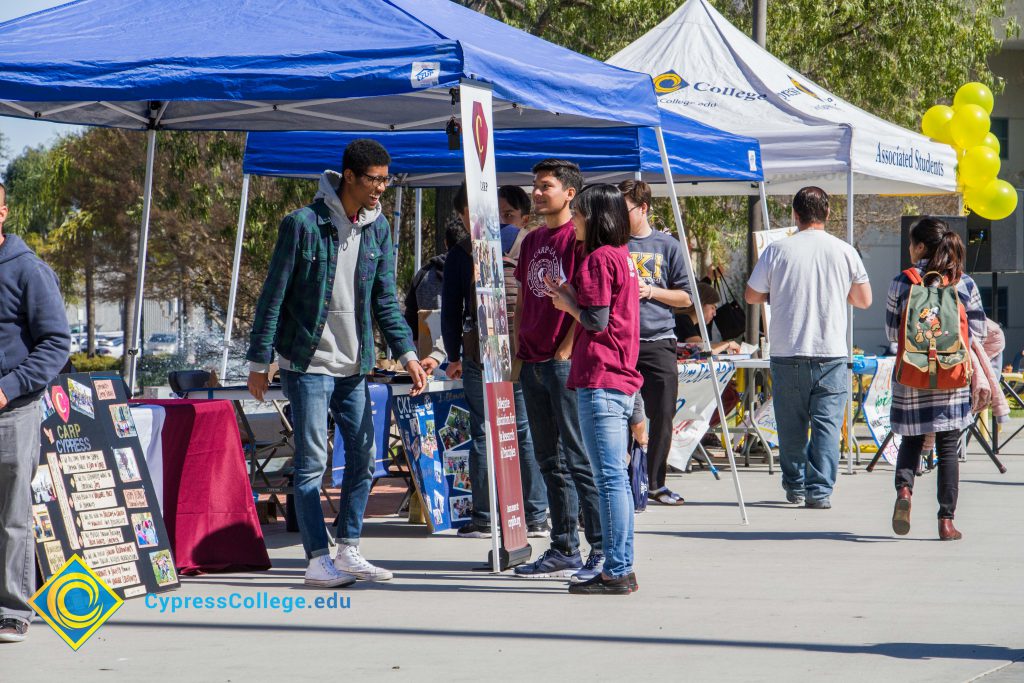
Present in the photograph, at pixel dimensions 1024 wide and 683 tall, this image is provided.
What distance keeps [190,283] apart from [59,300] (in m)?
22.4

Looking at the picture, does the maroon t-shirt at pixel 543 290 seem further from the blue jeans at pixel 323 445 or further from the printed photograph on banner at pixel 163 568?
the printed photograph on banner at pixel 163 568

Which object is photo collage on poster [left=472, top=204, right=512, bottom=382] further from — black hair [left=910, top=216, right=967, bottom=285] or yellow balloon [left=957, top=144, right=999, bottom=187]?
yellow balloon [left=957, top=144, right=999, bottom=187]

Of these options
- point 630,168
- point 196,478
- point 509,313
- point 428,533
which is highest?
point 630,168

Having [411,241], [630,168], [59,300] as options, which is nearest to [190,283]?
[411,241]

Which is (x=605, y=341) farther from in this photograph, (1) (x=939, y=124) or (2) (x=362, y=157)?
(1) (x=939, y=124)

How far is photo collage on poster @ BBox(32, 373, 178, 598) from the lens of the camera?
19.9ft

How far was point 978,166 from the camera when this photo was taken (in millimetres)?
15820

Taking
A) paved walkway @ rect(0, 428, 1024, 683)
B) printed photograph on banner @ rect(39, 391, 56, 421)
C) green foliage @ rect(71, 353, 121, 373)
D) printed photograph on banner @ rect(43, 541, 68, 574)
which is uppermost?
printed photograph on banner @ rect(39, 391, 56, 421)

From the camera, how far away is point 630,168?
10.4m

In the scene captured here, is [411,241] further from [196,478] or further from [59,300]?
[59,300]

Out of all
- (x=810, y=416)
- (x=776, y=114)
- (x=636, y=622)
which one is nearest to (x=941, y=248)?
(x=810, y=416)

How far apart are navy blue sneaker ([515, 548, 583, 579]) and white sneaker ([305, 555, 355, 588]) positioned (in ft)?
2.96

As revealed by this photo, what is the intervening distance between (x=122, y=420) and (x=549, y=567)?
2.18 meters

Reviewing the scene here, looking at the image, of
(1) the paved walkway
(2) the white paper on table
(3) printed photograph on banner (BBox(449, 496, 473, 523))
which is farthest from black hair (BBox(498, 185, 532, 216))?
(2) the white paper on table
